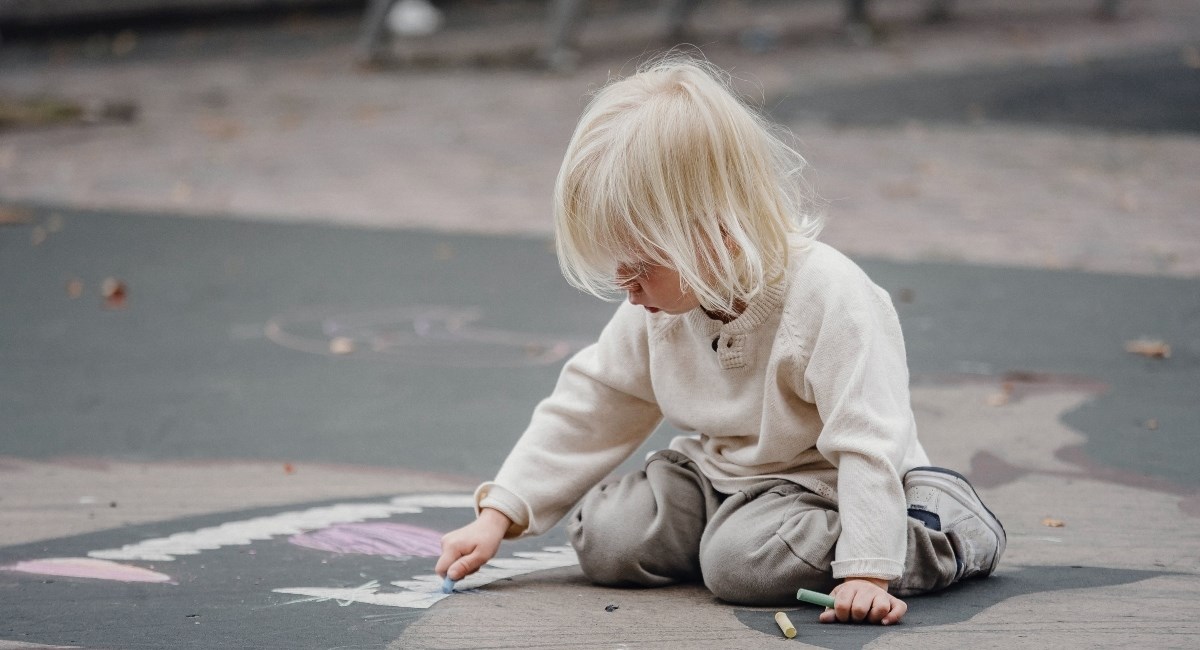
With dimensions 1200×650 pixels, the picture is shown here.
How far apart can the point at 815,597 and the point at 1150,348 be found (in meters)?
2.24

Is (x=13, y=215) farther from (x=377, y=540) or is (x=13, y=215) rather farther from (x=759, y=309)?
(x=759, y=309)

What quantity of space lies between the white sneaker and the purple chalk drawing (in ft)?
2.51

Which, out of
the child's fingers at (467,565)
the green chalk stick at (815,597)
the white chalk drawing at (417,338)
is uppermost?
the child's fingers at (467,565)

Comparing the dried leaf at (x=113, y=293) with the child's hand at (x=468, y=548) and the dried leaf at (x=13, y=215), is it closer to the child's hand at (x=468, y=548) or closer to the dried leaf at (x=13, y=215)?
the dried leaf at (x=13, y=215)

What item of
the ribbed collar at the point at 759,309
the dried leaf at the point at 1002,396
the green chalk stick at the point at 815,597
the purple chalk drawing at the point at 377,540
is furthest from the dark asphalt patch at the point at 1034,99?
the green chalk stick at the point at 815,597

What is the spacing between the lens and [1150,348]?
368 cm

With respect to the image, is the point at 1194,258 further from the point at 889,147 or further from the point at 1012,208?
the point at 889,147

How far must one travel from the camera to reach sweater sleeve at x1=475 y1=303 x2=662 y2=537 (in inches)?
82.0

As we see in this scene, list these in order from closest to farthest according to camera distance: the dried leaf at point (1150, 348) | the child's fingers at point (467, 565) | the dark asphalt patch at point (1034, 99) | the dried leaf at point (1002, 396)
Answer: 1. the child's fingers at point (467, 565)
2. the dried leaf at point (1002, 396)
3. the dried leaf at point (1150, 348)
4. the dark asphalt patch at point (1034, 99)

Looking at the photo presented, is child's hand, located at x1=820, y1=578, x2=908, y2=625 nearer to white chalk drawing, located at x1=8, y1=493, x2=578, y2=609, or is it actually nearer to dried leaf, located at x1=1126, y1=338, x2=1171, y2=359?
white chalk drawing, located at x1=8, y1=493, x2=578, y2=609

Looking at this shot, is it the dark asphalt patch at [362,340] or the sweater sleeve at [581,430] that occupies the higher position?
the sweater sleeve at [581,430]

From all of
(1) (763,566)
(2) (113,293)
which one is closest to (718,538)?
(1) (763,566)

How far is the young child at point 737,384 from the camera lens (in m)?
1.80

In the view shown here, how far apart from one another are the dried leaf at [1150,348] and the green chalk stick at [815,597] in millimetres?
2157
